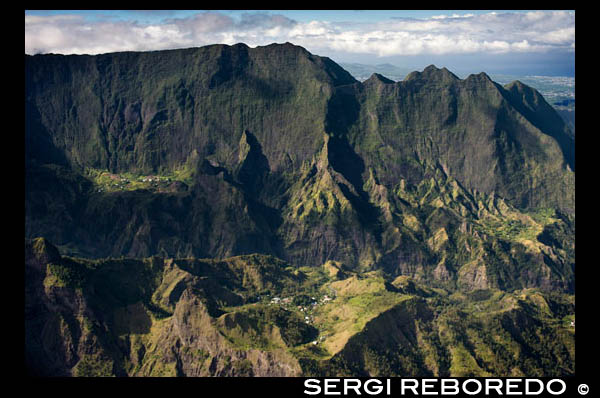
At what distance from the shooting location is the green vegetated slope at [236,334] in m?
112

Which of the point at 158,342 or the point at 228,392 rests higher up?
the point at 228,392

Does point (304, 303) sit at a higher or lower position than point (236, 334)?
lower

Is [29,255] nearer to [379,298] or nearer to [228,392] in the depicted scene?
[379,298]

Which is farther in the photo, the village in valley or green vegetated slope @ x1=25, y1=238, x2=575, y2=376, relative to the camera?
the village in valley

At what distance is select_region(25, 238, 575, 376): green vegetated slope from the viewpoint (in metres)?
112

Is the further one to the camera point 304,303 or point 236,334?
point 304,303

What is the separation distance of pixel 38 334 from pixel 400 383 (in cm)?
8547

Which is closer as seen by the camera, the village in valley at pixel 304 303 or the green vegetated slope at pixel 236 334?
the green vegetated slope at pixel 236 334

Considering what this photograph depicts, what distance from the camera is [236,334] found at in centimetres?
11362

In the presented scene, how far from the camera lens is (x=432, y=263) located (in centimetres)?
19438

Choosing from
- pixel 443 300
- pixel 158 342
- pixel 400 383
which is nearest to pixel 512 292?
pixel 443 300

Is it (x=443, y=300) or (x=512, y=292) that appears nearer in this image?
(x=443, y=300)
